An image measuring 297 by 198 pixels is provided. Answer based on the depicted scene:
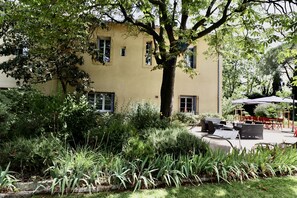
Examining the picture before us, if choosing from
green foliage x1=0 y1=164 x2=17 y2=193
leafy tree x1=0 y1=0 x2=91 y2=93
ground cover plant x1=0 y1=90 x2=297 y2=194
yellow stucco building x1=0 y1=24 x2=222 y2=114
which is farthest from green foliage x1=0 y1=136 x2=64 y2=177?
yellow stucco building x1=0 y1=24 x2=222 y2=114

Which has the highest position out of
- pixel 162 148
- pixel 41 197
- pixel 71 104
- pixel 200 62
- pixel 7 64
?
pixel 200 62

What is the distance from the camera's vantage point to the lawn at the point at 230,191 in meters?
4.22

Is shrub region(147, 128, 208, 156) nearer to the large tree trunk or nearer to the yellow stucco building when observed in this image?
the large tree trunk

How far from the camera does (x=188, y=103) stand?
701 inches

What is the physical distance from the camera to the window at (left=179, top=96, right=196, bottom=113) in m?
17.7

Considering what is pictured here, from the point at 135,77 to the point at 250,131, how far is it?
8402mm

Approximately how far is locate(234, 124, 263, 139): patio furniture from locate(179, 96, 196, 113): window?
603 cm

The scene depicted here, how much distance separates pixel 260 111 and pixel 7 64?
A: 2013 centimetres

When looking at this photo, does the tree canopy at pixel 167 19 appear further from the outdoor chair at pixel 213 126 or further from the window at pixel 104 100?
the window at pixel 104 100

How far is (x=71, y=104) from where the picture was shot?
686 cm

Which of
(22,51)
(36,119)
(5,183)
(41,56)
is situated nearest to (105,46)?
(41,56)

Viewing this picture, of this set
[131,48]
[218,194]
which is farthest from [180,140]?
[131,48]

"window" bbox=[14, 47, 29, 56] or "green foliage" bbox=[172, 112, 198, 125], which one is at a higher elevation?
"window" bbox=[14, 47, 29, 56]

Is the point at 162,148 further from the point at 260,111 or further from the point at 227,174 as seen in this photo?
the point at 260,111
